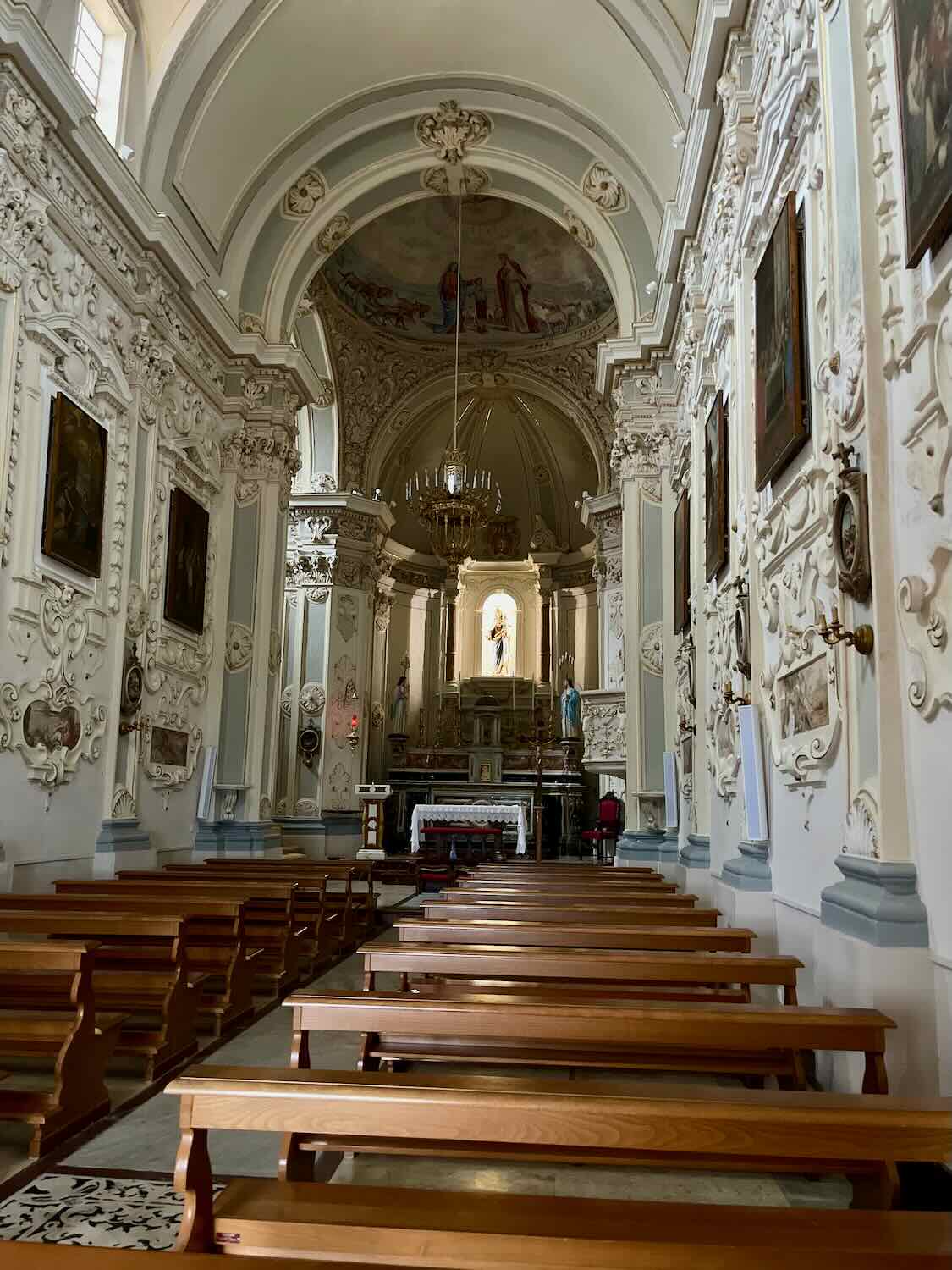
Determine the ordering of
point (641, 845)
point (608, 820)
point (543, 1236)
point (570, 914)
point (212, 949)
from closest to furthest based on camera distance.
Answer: point (543, 1236) → point (570, 914) → point (212, 949) → point (641, 845) → point (608, 820)

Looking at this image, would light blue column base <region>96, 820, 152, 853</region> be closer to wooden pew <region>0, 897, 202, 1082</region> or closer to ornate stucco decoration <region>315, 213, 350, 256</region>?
wooden pew <region>0, 897, 202, 1082</region>

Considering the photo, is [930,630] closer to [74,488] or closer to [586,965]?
[586,965]

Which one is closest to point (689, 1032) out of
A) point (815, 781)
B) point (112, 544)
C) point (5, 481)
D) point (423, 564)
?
point (815, 781)

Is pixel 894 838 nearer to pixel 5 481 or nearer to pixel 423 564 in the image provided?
pixel 5 481

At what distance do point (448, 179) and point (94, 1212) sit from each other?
1326cm

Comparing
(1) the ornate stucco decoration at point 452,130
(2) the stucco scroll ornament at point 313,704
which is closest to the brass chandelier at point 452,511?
(1) the ornate stucco decoration at point 452,130

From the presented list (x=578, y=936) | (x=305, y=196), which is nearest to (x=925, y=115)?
(x=578, y=936)

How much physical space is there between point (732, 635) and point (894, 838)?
3.43m

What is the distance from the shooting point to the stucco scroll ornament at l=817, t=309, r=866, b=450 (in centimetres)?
395

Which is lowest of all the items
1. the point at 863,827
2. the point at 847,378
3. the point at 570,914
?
the point at 570,914

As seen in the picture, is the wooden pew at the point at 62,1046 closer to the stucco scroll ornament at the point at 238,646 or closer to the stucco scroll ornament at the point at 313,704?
the stucco scroll ornament at the point at 238,646

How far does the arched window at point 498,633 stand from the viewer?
22.9 meters

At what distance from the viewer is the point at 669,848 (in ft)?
35.8

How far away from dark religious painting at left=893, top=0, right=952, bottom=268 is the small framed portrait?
841 mm
